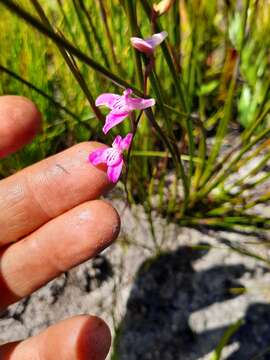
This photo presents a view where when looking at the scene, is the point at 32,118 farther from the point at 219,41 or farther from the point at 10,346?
the point at 219,41

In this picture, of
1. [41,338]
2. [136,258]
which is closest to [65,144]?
[136,258]

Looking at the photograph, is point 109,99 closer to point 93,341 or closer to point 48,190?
point 48,190

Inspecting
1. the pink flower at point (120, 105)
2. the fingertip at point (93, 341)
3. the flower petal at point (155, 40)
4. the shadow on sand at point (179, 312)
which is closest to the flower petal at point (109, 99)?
the pink flower at point (120, 105)

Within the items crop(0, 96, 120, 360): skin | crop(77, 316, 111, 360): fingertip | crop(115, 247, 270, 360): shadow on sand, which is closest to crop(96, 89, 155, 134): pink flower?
crop(0, 96, 120, 360): skin

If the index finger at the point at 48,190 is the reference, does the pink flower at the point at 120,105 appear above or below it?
above

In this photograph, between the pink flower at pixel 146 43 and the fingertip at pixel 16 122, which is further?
the fingertip at pixel 16 122

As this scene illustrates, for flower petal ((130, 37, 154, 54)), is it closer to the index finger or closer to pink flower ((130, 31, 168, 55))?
pink flower ((130, 31, 168, 55))

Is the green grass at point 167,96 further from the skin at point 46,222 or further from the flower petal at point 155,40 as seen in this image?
the flower petal at point 155,40
